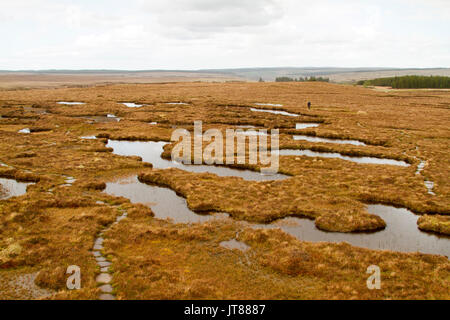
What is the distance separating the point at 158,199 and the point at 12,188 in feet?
44.8

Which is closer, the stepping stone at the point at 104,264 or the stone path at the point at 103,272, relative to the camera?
the stone path at the point at 103,272

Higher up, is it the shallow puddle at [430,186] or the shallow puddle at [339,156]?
the shallow puddle at [339,156]

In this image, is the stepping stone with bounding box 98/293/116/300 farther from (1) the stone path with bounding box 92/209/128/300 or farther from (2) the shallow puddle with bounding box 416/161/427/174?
(2) the shallow puddle with bounding box 416/161/427/174

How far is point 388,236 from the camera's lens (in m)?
21.0

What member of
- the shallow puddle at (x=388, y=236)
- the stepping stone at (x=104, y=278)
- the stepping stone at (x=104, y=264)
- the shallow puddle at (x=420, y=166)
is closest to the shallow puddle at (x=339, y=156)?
the shallow puddle at (x=420, y=166)

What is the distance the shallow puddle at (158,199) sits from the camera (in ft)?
76.6

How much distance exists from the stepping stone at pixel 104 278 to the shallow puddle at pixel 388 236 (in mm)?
10229

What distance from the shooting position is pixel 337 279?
1606 cm

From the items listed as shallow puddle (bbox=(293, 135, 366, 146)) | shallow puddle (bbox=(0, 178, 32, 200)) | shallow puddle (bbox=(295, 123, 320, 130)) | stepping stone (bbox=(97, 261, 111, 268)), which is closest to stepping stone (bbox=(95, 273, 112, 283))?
stepping stone (bbox=(97, 261, 111, 268))

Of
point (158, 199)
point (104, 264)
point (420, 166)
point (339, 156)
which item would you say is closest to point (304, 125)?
point (339, 156)

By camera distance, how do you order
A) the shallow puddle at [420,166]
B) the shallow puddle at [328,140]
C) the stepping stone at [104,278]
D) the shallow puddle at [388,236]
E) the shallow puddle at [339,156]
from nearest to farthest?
1. the stepping stone at [104,278]
2. the shallow puddle at [388,236]
3. the shallow puddle at [420,166]
4. the shallow puddle at [339,156]
5. the shallow puddle at [328,140]

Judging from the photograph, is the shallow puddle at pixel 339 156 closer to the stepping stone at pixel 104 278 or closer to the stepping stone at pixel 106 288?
the stepping stone at pixel 104 278

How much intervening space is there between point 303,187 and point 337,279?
13.3 meters
